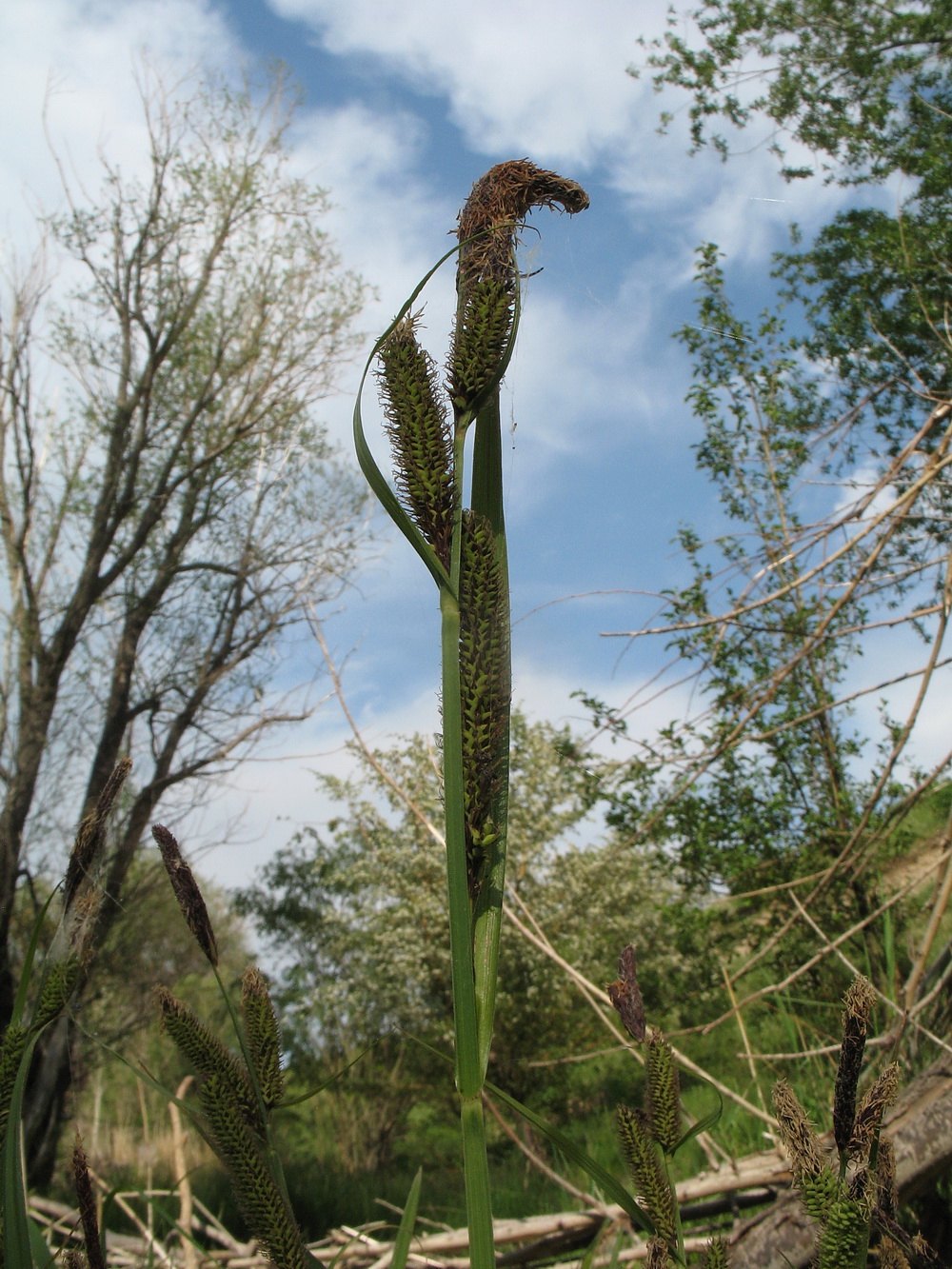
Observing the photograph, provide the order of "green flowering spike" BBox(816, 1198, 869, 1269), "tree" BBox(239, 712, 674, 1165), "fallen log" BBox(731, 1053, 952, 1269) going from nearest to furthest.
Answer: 1. "green flowering spike" BBox(816, 1198, 869, 1269)
2. "fallen log" BBox(731, 1053, 952, 1269)
3. "tree" BBox(239, 712, 674, 1165)

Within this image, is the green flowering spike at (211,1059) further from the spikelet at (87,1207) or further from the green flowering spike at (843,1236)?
the green flowering spike at (843,1236)

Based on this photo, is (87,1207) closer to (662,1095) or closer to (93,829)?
(93,829)

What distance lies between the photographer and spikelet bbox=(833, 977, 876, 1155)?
398 mm

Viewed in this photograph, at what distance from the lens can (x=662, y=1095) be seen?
0.55 meters

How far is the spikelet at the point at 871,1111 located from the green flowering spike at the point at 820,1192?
2cm

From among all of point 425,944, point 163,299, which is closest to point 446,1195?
point 425,944

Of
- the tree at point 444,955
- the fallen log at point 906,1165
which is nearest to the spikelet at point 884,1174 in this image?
the fallen log at point 906,1165

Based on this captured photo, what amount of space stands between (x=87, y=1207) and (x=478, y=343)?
1.69 ft

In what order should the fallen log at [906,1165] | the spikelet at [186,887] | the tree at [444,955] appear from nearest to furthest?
the spikelet at [186,887] → the fallen log at [906,1165] → the tree at [444,955]

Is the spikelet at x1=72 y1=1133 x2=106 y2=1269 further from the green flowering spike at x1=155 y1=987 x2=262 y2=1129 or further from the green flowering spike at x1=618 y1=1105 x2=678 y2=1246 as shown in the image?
the green flowering spike at x1=618 y1=1105 x2=678 y2=1246

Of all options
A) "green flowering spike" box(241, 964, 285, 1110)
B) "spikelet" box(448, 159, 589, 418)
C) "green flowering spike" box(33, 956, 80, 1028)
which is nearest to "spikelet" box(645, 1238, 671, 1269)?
"green flowering spike" box(241, 964, 285, 1110)

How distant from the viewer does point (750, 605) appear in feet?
6.35

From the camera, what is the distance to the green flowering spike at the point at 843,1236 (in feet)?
1.29

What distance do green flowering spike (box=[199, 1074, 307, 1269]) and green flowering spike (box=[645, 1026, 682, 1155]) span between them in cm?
22
